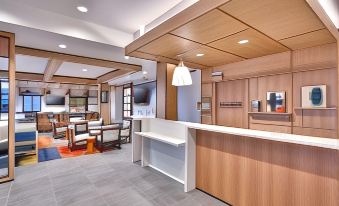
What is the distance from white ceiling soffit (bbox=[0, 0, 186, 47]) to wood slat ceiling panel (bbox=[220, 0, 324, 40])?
114 centimetres

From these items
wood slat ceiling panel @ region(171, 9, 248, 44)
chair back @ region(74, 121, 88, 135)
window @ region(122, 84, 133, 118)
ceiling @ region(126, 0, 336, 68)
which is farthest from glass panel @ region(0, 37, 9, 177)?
window @ region(122, 84, 133, 118)

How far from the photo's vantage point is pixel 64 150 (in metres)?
5.40

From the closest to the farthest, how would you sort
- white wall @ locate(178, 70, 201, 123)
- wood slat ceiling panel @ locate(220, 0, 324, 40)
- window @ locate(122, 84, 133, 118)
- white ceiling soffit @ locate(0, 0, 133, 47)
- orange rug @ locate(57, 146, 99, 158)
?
wood slat ceiling panel @ locate(220, 0, 324, 40) → white ceiling soffit @ locate(0, 0, 133, 47) → orange rug @ locate(57, 146, 99, 158) → white wall @ locate(178, 70, 201, 123) → window @ locate(122, 84, 133, 118)

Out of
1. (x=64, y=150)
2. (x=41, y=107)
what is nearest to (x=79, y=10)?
(x=64, y=150)

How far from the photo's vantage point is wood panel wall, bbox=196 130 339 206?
A: 1692mm

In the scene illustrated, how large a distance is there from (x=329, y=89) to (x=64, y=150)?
6295 mm

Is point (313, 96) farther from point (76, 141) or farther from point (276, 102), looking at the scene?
point (76, 141)

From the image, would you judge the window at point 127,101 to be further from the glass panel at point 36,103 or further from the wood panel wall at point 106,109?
the glass panel at point 36,103

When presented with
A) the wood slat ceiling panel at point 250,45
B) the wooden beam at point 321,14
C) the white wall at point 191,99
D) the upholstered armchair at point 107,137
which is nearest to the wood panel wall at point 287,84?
the wood slat ceiling panel at point 250,45

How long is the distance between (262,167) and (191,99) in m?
3.87

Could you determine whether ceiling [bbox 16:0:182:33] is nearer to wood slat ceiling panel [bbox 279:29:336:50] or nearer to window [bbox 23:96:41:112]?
wood slat ceiling panel [bbox 279:29:336:50]

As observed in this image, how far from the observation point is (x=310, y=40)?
250 cm

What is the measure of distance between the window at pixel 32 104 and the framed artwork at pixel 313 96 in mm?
11295

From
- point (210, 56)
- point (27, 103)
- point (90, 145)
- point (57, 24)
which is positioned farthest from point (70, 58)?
point (27, 103)
